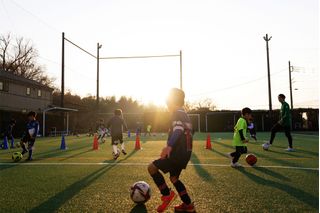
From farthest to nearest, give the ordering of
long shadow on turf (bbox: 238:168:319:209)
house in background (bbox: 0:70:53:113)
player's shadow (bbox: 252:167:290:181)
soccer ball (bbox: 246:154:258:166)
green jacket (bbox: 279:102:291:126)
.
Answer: house in background (bbox: 0:70:53:113) → green jacket (bbox: 279:102:291:126) → soccer ball (bbox: 246:154:258:166) → player's shadow (bbox: 252:167:290:181) → long shadow on turf (bbox: 238:168:319:209)

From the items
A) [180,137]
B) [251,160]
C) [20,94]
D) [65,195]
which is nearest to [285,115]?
[251,160]

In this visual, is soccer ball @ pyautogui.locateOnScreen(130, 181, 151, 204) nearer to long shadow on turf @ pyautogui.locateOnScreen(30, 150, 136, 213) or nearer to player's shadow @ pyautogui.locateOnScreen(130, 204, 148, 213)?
player's shadow @ pyautogui.locateOnScreen(130, 204, 148, 213)

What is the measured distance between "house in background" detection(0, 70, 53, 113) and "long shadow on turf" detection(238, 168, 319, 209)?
1183 inches

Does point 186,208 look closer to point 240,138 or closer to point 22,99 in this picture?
point 240,138

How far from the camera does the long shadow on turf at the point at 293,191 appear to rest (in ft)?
14.9

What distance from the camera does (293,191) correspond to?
5.26 m

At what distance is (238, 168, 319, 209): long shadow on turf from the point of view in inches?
179

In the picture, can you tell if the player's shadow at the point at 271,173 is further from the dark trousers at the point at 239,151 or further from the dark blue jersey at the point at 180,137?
the dark blue jersey at the point at 180,137

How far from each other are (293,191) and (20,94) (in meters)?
34.8

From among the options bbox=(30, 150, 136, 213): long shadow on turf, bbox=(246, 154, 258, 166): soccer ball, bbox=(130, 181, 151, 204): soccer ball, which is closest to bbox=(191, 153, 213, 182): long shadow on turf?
bbox=(246, 154, 258, 166): soccer ball

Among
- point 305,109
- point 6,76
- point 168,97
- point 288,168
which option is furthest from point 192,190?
point 305,109

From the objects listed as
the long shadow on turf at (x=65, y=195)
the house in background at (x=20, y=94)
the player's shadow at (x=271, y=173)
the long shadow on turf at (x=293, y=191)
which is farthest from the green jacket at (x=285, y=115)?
the house in background at (x=20, y=94)

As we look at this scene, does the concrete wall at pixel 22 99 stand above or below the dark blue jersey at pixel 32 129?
above

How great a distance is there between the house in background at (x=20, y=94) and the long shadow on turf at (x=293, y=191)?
98.5 ft
